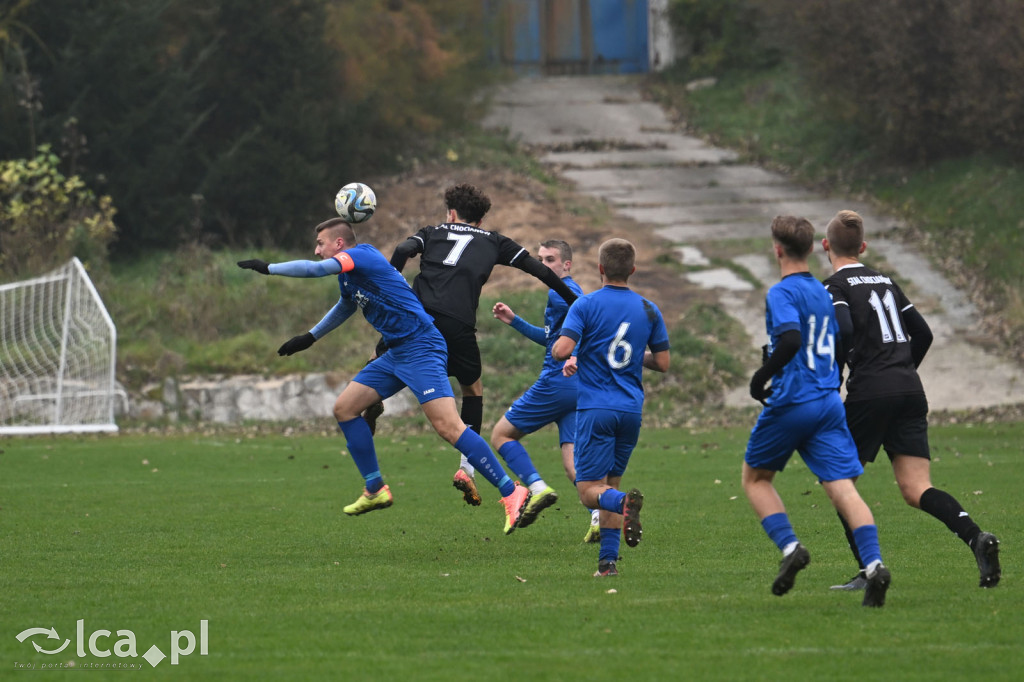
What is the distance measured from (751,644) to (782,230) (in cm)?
204

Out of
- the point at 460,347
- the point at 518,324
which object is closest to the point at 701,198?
the point at 460,347

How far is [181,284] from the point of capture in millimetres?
22859

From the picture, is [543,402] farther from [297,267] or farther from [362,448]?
[297,267]

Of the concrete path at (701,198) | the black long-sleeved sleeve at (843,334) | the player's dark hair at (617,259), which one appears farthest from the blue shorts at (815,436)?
the concrete path at (701,198)

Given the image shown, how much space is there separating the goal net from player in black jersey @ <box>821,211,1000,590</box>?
13448 millimetres

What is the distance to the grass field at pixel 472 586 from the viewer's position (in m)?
5.55

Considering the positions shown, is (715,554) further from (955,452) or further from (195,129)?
(195,129)

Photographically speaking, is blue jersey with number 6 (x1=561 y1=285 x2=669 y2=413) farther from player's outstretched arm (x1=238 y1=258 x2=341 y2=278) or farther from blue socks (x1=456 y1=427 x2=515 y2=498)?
player's outstretched arm (x1=238 y1=258 x2=341 y2=278)

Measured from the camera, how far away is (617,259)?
756 centimetres

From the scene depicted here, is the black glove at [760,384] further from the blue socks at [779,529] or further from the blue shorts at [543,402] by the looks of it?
the blue shorts at [543,402]

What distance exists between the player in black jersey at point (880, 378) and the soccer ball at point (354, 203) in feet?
10.9

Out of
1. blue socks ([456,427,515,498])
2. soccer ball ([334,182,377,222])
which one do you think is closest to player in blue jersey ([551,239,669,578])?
blue socks ([456,427,515,498])

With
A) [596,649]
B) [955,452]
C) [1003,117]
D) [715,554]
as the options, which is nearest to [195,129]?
[1003,117]

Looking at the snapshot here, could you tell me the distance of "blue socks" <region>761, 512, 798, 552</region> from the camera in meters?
6.50
